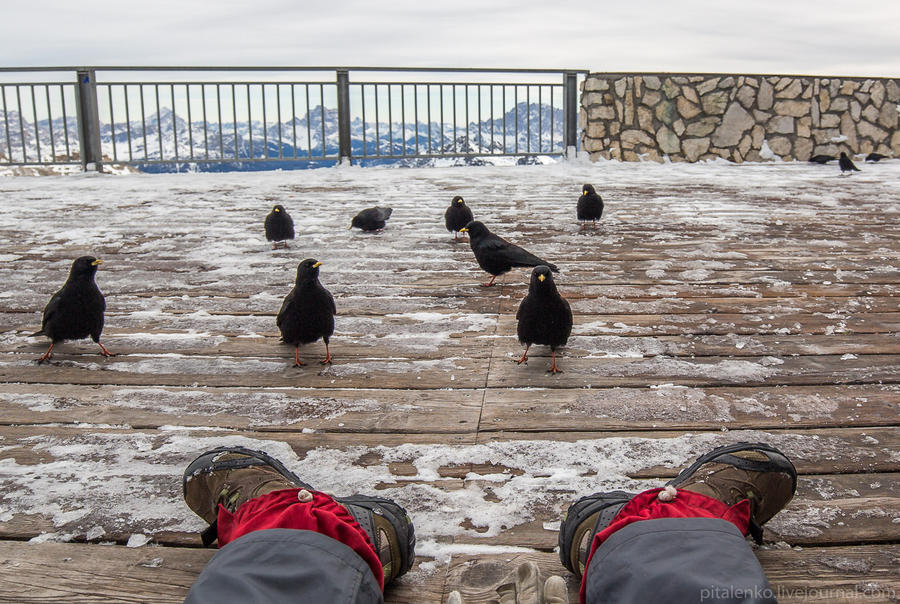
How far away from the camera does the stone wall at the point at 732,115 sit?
12820 millimetres

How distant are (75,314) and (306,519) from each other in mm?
2105

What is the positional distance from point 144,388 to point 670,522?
2.03 metres

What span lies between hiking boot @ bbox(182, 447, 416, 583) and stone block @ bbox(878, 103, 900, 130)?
49.0ft

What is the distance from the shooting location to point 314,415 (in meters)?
2.37

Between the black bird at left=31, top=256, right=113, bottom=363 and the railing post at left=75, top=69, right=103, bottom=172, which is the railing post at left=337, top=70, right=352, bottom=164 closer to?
the railing post at left=75, top=69, right=103, bottom=172

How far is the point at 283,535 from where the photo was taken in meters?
1.33

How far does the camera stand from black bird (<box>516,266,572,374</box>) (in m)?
2.87

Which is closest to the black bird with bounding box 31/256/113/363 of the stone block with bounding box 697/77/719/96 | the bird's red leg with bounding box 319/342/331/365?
the bird's red leg with bounding box 319/342/331/365

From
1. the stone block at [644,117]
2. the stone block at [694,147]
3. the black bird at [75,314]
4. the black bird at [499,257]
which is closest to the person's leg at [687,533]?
the black bird at [75,314]

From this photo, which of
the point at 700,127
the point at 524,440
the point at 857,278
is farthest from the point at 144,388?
the point at 700,127

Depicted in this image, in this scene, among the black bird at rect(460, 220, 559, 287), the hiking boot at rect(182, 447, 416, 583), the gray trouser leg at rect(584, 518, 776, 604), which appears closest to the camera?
the gray trouser leg at rect(584, 518, 776, 604)

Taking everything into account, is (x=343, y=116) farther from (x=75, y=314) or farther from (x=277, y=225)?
(x=75, y=314)

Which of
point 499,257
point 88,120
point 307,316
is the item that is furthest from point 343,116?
point 307,316

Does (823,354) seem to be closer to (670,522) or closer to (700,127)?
(670,522)
